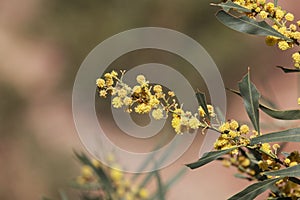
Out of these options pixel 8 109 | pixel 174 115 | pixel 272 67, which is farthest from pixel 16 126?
pixel 174 115

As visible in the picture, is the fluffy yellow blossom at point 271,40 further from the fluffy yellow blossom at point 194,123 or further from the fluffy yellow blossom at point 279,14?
the fluffy yellow blossom at point 194,123

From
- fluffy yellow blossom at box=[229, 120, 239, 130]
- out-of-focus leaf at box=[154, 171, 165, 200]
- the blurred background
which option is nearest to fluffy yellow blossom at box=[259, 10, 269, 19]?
fluffy yellow blossom at box=[229, 120, 239, 130]

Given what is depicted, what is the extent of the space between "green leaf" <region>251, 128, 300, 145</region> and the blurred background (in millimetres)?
4448

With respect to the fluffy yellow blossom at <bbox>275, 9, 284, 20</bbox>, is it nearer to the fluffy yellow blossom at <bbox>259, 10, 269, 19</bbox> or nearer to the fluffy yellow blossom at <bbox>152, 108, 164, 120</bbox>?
the fluffy yellow blossom at <bbox>259, 10, 269, 19</bbox>

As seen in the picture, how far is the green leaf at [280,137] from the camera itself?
0.78 meters

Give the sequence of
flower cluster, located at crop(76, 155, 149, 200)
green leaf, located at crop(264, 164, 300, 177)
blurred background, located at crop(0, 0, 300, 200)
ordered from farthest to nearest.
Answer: blurred background, located at crop(0, 0, 300, 200) < flower cluster, located at crop(76, 155, 149, 200) < green leaf, located at crop(264, 164, 300, 177)

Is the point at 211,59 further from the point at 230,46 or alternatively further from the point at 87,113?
the point at 87,113

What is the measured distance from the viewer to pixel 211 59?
5926 mm

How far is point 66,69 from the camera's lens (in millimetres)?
6578

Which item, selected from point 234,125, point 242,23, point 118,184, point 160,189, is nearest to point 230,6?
point 242,23

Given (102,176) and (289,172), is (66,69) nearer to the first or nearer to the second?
(102,176)

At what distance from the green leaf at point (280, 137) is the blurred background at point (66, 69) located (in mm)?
4448

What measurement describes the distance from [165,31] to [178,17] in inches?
22.3

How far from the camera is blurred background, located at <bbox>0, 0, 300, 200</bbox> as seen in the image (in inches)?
216
